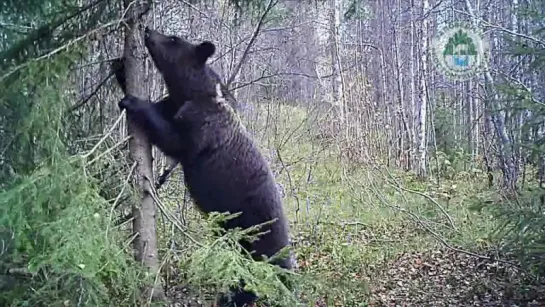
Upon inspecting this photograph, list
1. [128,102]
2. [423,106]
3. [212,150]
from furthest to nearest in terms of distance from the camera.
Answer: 1. [423,106]
2. [212,150]
3. [128,102]

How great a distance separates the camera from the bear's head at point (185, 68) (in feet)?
16.4

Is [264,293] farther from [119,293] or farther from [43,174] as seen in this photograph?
[43,174]

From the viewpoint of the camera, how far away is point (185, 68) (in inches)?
203

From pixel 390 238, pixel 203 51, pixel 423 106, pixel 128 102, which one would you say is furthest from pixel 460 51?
pixel 128 102

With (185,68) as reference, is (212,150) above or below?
below

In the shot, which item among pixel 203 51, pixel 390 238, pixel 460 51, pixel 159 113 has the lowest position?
pixel 390 238

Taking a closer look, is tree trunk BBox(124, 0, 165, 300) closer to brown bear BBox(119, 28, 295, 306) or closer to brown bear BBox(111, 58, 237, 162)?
brown bear BBox(111, 58, 237, 162)

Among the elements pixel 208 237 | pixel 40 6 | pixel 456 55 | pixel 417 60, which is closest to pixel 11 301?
pixel 208 237

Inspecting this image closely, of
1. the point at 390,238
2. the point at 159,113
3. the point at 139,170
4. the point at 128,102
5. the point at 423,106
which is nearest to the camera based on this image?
the point at 139,170

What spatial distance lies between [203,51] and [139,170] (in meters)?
1.43

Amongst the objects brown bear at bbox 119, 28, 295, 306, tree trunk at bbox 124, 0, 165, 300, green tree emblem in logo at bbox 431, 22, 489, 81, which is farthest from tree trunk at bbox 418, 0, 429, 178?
tree trunk at bbox 124, 0, 165, 300

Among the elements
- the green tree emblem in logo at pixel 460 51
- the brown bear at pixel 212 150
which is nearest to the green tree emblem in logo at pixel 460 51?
the green tree emblem in logo at pixel 460 51

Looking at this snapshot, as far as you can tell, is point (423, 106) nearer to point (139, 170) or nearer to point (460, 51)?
point (460, 51)

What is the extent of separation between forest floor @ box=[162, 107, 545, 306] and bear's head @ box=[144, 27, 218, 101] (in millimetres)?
1742
